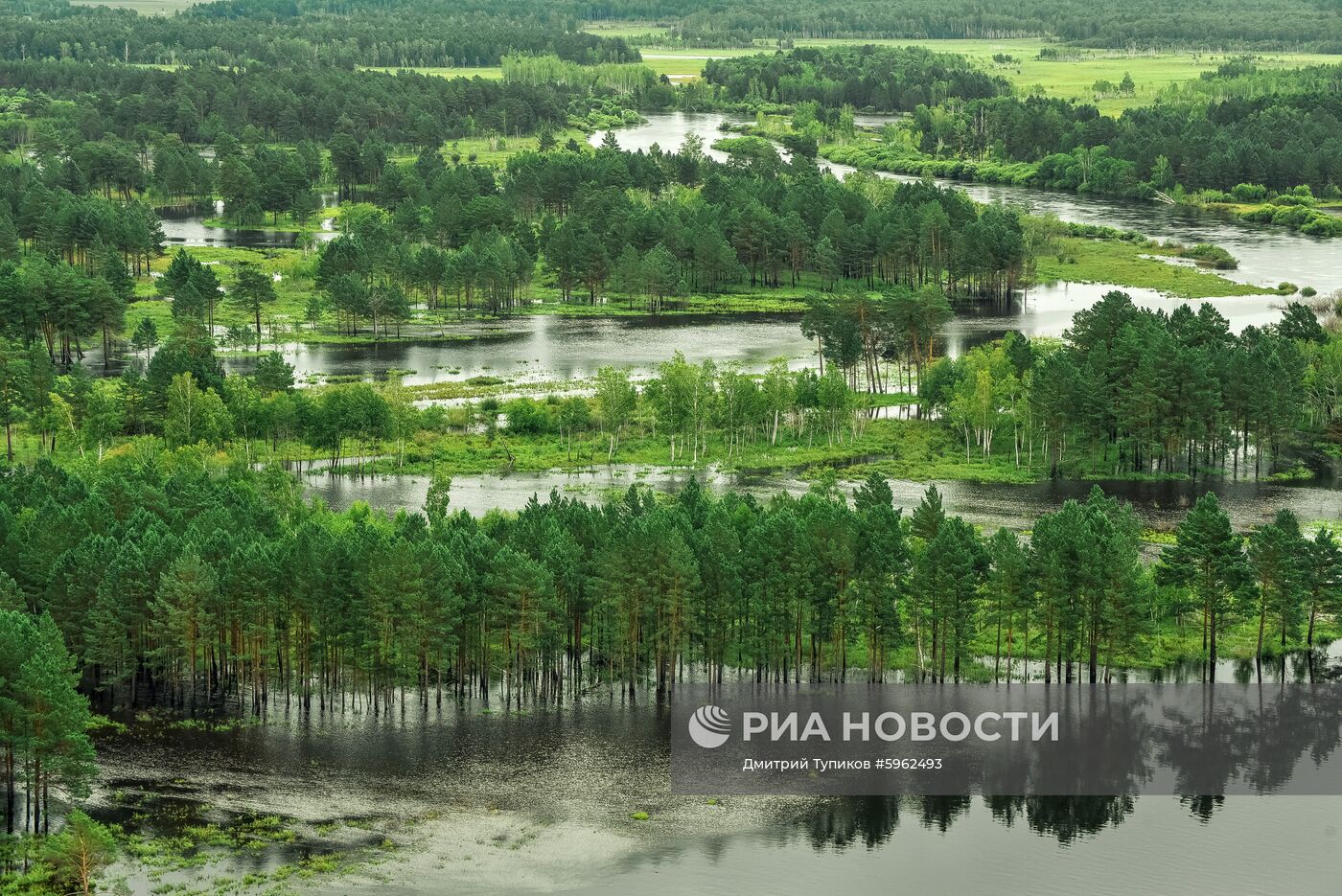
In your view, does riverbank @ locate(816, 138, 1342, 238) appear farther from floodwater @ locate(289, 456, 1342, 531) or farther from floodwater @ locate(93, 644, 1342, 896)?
floodwater @ locate(93, 644, 1342, 896)

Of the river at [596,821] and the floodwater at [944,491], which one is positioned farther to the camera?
the floodwater at [944,491]

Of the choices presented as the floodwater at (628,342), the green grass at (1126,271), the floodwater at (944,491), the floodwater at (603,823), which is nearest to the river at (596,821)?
the floodwater at (603,823)

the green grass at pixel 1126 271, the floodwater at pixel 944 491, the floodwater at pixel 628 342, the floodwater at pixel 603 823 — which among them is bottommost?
the floodwater at pixel 603 823

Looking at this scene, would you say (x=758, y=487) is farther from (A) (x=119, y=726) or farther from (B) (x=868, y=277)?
(B) (x=868, y=277)

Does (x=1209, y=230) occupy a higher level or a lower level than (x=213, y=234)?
lower

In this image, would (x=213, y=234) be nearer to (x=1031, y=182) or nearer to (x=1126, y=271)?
(x=1126, y=271)

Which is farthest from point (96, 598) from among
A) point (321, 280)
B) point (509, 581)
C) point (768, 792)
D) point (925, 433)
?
point (321, 280)

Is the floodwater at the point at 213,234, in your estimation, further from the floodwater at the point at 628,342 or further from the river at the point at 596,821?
the river at the point at 596,821

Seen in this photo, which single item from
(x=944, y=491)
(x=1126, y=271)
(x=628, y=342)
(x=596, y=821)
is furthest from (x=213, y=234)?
(x=596, y=821)

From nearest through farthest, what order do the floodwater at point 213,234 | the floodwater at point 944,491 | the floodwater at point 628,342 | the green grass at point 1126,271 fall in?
the floodwater at point 944,491
the floodwater at point 628,342
the green grass at point 1126,271
the floodwater at point 213,234

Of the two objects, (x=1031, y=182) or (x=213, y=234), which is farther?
(x=1031, y=182)
